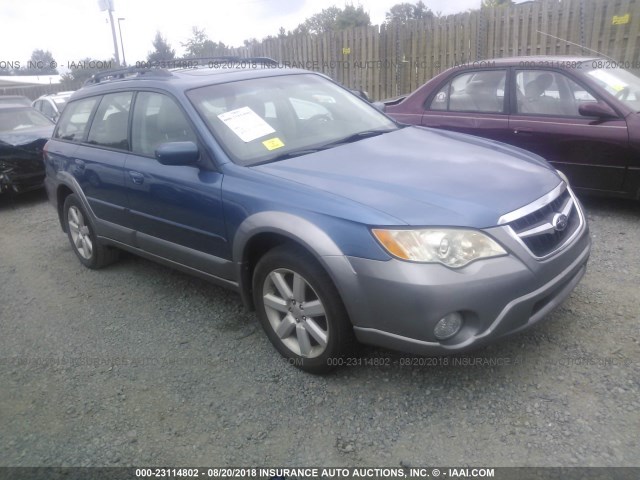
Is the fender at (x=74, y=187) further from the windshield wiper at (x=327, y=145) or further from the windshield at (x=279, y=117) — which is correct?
the windshield wiper at (x=327, y=145)

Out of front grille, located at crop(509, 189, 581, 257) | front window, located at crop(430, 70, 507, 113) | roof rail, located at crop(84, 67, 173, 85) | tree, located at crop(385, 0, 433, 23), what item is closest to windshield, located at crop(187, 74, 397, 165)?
roof rail, located at crop(84, 67, 173, 85)

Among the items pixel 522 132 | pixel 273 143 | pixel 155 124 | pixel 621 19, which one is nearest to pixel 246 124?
pixel 273 143

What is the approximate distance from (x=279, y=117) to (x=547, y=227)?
185 centimetres

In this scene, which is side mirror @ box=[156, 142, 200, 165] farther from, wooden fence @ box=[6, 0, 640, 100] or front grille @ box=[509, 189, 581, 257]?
wooden fence @ box=[6, 0, 640, 100]

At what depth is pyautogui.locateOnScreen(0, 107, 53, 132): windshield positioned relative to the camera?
26.5 feet

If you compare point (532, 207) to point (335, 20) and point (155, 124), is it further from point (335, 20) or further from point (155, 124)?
point (335, 20)

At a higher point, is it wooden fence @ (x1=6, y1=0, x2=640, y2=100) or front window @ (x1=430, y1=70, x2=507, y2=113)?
wooden fence @ (x1=6, y1=0, x2=640, y2=100)

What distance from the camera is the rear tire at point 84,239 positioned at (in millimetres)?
4785

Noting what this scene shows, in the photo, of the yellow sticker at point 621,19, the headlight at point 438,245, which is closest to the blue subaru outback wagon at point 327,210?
the headlight at point 438,245

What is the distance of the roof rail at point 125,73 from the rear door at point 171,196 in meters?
0.26

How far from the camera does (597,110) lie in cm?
477

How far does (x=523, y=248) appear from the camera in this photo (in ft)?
8.28

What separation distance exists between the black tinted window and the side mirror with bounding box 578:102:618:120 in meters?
3.56

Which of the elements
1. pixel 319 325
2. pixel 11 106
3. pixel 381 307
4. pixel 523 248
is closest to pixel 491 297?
pixel 523 248
